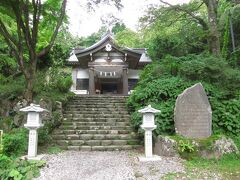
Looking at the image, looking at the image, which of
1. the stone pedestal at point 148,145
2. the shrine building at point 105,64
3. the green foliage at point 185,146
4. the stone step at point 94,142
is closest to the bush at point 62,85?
the stone step at point 94,142

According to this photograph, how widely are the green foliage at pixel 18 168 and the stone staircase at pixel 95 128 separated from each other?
214cm

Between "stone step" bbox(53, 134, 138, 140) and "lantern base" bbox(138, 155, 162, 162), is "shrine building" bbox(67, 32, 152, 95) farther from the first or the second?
"lantern base" bbox(138, 155, 162, 162)

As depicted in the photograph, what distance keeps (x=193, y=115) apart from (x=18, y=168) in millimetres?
4946

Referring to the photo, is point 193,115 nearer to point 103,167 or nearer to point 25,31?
point 103,167

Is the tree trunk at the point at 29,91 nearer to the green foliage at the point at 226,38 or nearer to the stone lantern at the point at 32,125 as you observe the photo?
the stone lantern at the point at 32,125

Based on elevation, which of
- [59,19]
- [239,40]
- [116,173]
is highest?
[239,40]

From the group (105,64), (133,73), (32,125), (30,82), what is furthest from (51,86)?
(133,73)

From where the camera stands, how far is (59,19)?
349 inches

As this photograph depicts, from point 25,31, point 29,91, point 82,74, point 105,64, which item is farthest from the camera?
point 82,74

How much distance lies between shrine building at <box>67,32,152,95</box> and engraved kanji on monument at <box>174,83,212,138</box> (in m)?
8.98

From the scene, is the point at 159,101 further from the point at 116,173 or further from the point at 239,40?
the point at 239,40

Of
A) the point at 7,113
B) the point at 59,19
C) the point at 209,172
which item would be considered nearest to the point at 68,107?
the point at 7,113

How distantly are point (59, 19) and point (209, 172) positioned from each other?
724cm

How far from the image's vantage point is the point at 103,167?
5633 millimetres
